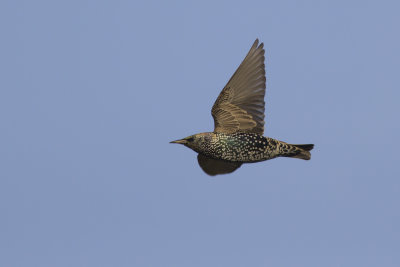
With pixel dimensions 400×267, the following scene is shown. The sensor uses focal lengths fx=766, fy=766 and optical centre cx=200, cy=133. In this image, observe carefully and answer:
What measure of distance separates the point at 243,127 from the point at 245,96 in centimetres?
58

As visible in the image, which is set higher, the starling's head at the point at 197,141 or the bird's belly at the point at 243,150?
the starling's head at the point at 197,141

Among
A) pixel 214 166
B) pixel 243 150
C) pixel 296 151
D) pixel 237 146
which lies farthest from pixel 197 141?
pixel 296 151

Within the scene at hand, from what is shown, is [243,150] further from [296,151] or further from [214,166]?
[214,166]

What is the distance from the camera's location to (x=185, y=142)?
1296 cm

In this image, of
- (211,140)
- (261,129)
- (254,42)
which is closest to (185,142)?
(211,140)

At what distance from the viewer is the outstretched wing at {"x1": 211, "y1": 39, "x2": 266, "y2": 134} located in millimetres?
13258

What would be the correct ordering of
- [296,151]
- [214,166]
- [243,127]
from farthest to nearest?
[214,166], [296,151], [243,127]

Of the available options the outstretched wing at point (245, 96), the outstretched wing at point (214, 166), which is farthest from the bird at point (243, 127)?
the outstretched wing at point (214, 166)

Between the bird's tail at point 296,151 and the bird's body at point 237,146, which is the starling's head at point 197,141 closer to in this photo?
the bird's body at point 237,146

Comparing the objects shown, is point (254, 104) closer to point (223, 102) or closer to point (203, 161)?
point (223, 102)

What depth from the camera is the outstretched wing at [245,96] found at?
1326 cm

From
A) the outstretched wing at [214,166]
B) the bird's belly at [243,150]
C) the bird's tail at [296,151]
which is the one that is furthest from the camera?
the outstretched wing at [214,166]

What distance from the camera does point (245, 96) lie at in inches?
527

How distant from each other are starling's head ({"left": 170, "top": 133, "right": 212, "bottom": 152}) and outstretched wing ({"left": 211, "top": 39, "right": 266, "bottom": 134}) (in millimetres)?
363
